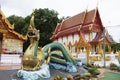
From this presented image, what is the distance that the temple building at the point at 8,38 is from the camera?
26234mm

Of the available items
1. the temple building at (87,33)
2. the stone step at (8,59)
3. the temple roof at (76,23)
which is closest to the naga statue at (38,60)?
the stone step at (8,59)

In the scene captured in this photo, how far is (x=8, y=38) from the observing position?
27.0m

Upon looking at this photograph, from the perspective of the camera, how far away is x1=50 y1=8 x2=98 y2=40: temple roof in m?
35.2

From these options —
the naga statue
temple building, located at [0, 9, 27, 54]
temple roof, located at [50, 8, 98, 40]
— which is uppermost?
temple roof, located at [50, 8, 98, 40]

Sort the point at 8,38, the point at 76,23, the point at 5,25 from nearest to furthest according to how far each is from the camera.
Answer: the point at 5,25
the point at 8,38
the point at 76,23

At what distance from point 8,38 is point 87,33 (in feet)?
38.1

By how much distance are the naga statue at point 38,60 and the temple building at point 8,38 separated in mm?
9132

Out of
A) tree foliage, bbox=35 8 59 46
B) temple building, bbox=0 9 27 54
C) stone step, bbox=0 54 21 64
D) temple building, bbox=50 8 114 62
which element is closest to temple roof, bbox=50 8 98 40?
temple building, bbox=50 8 114 62

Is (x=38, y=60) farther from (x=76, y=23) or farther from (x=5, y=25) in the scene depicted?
(x=76, y=23)

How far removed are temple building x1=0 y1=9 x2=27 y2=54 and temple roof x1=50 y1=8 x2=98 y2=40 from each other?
10.7 metres

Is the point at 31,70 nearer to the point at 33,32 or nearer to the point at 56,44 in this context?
the point at 33,32

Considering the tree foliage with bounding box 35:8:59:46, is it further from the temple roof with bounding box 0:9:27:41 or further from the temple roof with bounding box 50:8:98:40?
the temple roof with bounding box 0:9:27:41

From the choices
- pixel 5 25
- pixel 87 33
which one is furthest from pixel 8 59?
pixel 87 33

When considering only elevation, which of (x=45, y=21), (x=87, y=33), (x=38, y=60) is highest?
(x=45, y=21)
